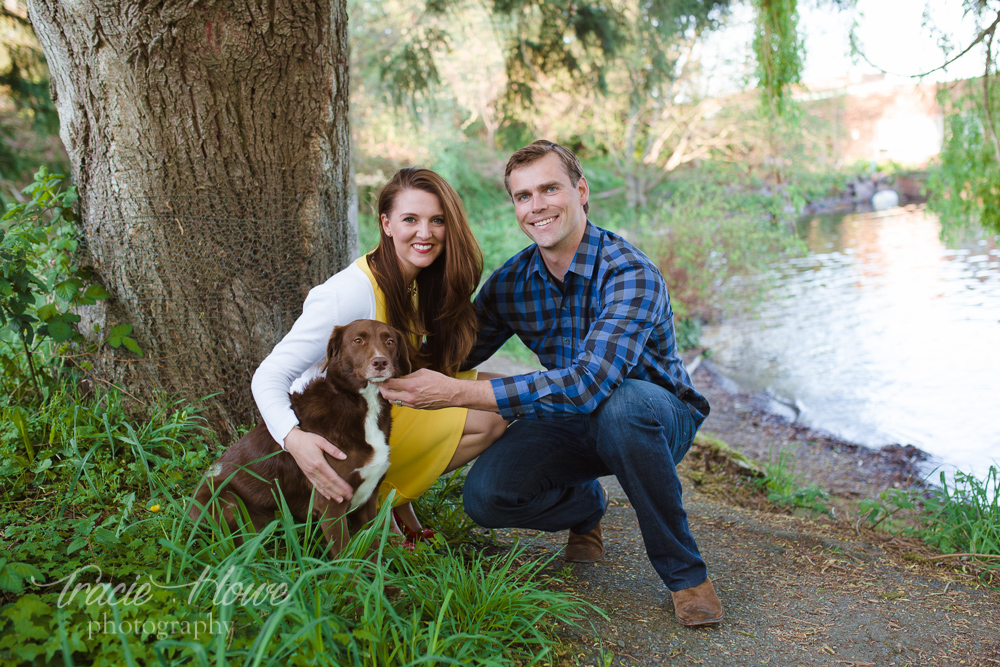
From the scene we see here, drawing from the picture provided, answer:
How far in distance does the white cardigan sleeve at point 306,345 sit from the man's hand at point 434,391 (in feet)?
1.11

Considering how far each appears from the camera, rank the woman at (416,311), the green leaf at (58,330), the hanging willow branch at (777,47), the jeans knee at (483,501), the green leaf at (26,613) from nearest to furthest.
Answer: the green leaf at (26,613), the woman at (416,311), the jeans knee at (483,501), the green leaf at (58,330), the hanging willow branch at (777,47)

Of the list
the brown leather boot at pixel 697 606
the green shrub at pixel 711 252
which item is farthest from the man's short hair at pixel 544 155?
the green shrub at pixel 711 252

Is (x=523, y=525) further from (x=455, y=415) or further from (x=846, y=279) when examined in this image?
(x=846, y=279)

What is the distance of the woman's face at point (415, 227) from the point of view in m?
2.67

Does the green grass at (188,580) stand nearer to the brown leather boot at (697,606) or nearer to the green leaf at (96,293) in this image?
the brown leather boot at (697,606)

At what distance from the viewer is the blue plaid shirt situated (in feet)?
7.91

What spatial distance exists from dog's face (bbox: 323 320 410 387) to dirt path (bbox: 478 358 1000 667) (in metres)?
0.98

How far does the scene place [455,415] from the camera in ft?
9.34

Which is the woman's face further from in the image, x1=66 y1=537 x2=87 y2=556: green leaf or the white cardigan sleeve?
x1=66 y1=537 x2=87 y2=556: green leaf

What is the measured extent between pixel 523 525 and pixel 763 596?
103 cm

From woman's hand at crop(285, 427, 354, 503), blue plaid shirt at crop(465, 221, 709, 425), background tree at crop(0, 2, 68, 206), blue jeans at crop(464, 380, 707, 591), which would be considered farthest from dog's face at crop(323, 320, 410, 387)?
background tree at crop(0, 2, 68, 206)

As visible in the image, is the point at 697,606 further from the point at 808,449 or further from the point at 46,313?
the point at 808,449

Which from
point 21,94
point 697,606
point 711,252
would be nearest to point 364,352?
point 697,606

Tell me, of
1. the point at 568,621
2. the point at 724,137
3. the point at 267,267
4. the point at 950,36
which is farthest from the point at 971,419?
the point at 724,137
